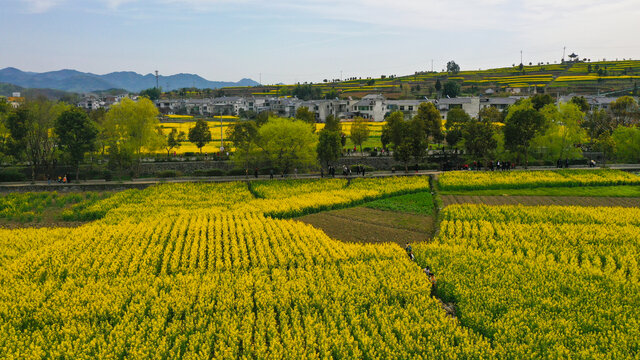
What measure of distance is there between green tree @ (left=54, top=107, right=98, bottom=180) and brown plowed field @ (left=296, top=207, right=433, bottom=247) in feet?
103

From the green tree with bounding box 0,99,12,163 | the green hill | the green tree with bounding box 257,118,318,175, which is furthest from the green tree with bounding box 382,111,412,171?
the green hill

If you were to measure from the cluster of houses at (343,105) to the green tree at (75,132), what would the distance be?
51.1 meters

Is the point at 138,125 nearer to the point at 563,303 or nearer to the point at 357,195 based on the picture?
the point at 357,195

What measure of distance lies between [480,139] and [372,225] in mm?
28471

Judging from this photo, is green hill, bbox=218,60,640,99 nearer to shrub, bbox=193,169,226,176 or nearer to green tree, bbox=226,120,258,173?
green tree, bbox=226,120,258,173

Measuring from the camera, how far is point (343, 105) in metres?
128

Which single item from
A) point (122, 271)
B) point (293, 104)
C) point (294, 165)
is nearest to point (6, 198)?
point (122, 271)

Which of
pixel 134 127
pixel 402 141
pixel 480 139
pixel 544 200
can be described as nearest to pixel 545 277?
pixel 544 200

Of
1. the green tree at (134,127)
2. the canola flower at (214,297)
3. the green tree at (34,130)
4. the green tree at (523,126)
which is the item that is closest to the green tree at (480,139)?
the green tree at (523,126)

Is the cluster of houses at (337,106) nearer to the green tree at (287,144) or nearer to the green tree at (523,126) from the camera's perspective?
the green tree at (523,126)

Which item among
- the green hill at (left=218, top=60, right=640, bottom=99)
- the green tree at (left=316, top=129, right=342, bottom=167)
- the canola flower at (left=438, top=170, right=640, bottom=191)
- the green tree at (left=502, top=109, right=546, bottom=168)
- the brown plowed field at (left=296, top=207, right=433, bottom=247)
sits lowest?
the brown plowed field at (left=296, top=207, right=433, bottom=247)

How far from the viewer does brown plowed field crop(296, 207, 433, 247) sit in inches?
1282

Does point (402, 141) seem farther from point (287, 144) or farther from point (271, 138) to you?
point (271, 138)

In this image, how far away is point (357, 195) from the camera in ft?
141
